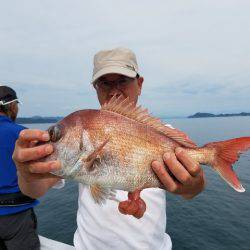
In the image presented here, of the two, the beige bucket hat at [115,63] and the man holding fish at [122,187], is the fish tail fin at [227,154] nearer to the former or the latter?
the man holding fish at [122,187]

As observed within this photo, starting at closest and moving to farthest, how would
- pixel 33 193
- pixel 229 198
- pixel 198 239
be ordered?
pixel 33 193, pixel 198 239, pixel 229 198

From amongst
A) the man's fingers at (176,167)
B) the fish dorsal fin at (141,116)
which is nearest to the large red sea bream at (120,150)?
the fish dorsal fin at (141,116)

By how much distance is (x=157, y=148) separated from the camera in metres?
3.19

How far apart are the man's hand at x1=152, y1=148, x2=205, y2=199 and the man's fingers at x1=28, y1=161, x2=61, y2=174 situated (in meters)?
1.02

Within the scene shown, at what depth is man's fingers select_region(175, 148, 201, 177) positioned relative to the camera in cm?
314

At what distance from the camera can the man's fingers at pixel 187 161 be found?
3.14 meters

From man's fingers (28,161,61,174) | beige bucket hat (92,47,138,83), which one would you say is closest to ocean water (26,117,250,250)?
beige bucket hat (92,47,138,83)

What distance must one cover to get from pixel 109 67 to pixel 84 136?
1.46 metres

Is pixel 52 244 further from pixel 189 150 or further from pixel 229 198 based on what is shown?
pixel 229 198

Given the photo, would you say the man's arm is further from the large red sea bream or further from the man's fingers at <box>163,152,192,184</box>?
the man's fingers at <box>163,152,192,184</box>

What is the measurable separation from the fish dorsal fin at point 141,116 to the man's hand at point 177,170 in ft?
0.74

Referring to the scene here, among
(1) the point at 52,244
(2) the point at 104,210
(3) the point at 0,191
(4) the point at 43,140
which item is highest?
(4) the point at 43,140

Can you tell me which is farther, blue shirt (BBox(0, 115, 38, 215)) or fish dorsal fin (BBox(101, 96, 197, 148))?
blue shirt (BBox(0, 115, 38, 215))

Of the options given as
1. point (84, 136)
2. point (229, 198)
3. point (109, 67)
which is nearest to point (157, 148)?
point (84, 136)
